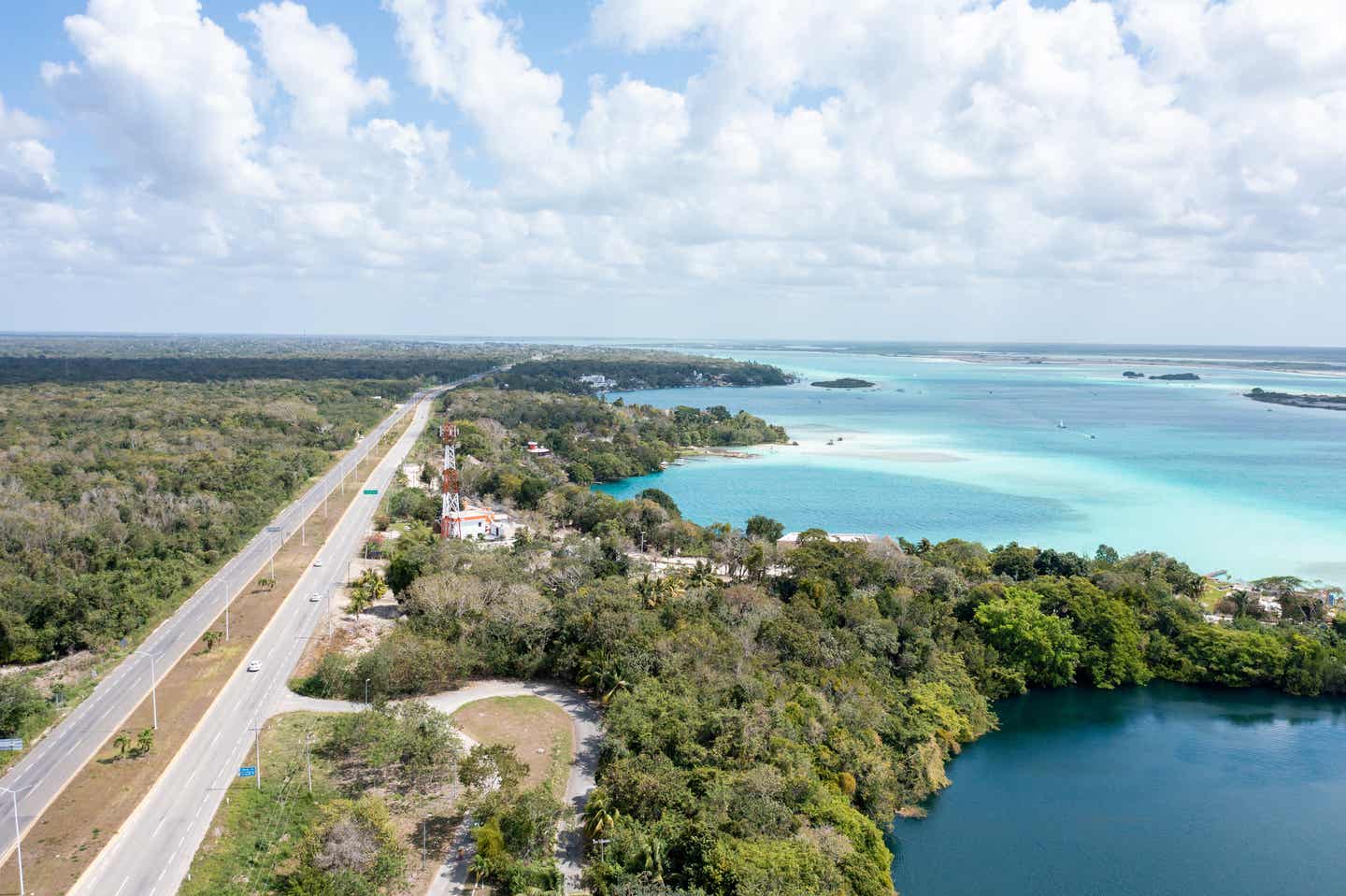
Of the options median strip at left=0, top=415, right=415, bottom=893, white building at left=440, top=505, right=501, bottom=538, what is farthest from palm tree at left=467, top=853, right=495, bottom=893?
white building at left=440, top=505, right=501, bottom=538

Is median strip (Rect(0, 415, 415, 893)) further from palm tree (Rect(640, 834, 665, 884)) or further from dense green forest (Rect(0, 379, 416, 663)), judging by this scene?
palm tree (Rect(640, 834, 665, 884))

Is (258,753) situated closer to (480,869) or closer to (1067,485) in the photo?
(480,869)

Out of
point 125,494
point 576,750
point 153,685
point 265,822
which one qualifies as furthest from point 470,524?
point 265,822

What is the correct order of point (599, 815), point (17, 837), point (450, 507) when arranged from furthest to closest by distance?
point (450, 507) → point (599, 815) → point (17, 837)

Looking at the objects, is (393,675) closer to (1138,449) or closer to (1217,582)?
(1217,582)

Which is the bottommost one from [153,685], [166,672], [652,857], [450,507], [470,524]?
[166,672]

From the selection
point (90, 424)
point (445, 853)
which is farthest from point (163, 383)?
point (445, 853)

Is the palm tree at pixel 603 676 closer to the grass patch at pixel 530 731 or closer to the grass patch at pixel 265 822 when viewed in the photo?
the grass patch at pixel 530 731
